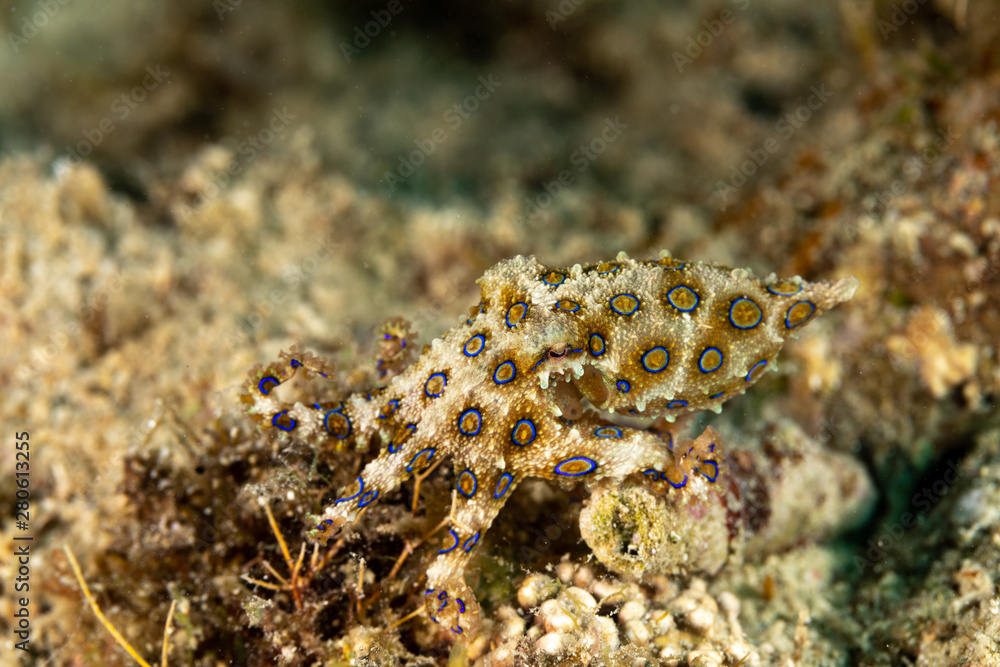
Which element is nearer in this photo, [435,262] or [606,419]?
[606,419]

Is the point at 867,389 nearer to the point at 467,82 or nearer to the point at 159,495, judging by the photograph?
the point at 159,495

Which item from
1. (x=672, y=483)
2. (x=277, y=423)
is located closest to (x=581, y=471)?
(x=672, y=483)

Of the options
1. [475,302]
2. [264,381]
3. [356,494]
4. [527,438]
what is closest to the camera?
[356,494]

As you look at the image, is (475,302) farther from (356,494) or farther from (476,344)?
(356,494)

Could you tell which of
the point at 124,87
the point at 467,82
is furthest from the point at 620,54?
the point at 124,87

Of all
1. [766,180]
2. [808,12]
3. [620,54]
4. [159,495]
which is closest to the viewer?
[159,495]

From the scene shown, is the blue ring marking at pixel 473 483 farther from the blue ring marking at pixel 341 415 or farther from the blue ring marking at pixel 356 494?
the blue ring marking at pixel 341 415

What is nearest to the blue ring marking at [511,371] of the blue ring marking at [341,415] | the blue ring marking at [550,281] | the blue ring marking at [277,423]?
the blue ring marking at [550,281]
